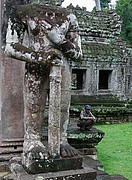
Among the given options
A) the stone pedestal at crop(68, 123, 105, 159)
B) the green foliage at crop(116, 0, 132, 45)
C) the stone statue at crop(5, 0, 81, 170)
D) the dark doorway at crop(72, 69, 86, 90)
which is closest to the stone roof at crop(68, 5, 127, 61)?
the dark doorway at crop(72, 69, 86, 90)

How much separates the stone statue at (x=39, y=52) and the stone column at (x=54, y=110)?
0.08 m

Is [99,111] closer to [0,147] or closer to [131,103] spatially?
[131,103]

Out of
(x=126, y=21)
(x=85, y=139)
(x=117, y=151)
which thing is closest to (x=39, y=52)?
(x=85, y=139)

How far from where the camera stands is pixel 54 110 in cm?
372

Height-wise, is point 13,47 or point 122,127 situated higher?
point 13,47

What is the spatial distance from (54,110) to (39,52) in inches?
24.7

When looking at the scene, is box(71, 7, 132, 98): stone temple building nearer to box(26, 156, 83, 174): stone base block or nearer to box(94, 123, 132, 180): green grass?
box(94, 123, 132, 180): green grass

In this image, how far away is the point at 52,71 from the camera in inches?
148

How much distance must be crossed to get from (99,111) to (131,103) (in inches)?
73.8

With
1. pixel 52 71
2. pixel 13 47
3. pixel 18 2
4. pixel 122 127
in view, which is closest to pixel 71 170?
pixel 52 71

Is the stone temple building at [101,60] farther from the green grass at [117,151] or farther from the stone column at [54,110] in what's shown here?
the stone column at [54,110]

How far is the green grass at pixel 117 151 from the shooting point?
6.80 metres

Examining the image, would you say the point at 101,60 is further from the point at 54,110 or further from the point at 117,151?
the point at 54,110

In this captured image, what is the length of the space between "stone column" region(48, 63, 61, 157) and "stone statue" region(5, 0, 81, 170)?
77mm
